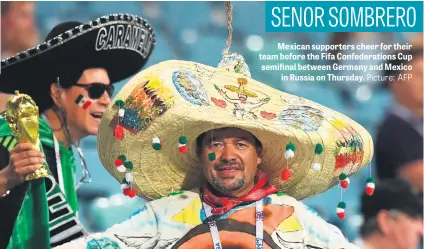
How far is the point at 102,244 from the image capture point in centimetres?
373

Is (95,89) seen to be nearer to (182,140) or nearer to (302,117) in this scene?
(182,140)

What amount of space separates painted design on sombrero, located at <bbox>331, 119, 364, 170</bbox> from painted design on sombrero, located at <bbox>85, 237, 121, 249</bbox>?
3.12 ft

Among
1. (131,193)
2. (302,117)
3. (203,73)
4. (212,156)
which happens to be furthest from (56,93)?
(302,117)

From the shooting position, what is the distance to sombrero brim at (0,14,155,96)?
470 cm

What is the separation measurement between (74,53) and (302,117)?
4.54 feet

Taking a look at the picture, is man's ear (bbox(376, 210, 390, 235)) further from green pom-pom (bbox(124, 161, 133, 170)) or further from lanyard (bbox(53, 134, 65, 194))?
green pom-pom (bbox(124, 161, 133, 170))

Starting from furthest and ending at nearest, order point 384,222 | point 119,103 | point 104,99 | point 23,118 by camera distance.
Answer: point 384,222 < point 104,99 < point 119,103 < point 23,118

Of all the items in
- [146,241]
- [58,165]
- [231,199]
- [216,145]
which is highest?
[216,145]

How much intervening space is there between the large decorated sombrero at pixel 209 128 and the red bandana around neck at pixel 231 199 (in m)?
0.09

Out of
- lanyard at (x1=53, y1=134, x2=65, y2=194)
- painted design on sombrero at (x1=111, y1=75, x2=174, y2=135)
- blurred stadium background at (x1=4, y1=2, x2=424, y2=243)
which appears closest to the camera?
painted design on sombrero at (x1=111, y1=75, x2=174, y2=135)

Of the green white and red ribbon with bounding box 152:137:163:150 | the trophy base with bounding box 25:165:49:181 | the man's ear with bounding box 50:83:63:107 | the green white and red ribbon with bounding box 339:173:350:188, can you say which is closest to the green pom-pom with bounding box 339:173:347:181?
the green white and red ribbon with bounding box 339:173:350:188

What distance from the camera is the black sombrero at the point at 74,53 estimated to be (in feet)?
15.4

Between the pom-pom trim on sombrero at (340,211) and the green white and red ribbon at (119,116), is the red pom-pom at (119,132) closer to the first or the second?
the green white and red ribbon at (119,116)

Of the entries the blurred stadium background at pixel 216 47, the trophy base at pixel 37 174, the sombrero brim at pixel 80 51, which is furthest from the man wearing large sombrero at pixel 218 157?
the blurred stadium background at pixel 216 47
